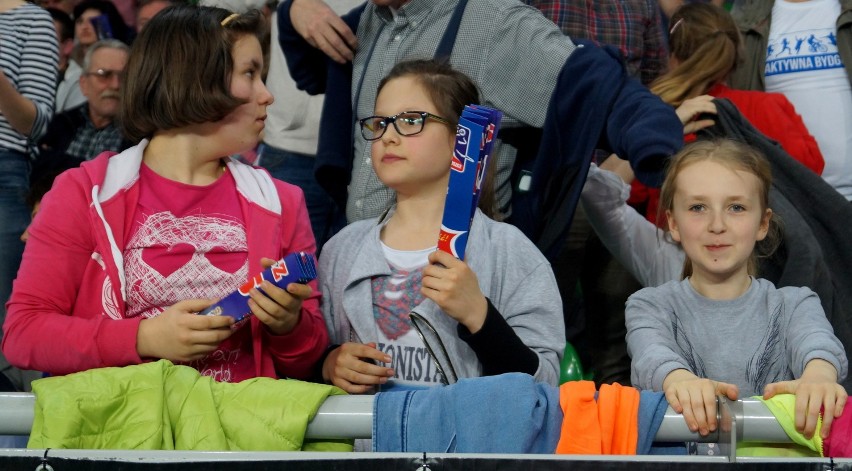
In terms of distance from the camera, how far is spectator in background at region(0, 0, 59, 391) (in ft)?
13.9

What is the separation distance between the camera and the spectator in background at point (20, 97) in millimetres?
4238

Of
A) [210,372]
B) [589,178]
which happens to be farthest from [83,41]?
[210,372]

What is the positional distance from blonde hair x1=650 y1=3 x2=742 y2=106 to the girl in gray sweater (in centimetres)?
116

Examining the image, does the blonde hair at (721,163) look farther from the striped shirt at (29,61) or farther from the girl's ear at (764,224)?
the striped shirt at (29,61)

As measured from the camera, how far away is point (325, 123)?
3.45 metres

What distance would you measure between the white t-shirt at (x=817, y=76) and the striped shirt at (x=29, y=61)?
269 cm

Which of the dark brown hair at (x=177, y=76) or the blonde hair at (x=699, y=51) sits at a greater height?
the blonde hair at (x=699, y=51)

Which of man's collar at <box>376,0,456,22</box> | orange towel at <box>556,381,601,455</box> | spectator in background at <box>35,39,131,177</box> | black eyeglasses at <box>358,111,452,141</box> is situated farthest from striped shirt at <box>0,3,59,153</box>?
orange towel at <box>556,381,601,455</box>

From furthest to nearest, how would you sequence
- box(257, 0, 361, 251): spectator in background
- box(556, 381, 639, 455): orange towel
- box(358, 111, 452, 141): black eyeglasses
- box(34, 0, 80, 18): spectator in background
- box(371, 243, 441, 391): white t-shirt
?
box(34, 0, 80, 18): spectator in background < box(257, 0, 361, 251): spectator in background < box(358, 111, 452, 141): black eyeglasses < box(371, 243, 441, 391): white t-shirt < box(556, 381, 639, 455): orange towel

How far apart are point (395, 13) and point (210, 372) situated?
1.25 metres

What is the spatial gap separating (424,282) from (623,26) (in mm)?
2559

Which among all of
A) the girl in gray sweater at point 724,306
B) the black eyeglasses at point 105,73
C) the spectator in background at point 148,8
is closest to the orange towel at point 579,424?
the girl in gray sweater at point 724,306

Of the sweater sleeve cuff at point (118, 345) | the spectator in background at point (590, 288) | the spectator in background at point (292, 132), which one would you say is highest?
the spectator in background at point (292, 132)

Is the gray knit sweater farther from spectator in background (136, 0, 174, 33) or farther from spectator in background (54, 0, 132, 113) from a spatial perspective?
spectator in background (54, 0, 132, 113)
